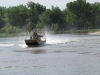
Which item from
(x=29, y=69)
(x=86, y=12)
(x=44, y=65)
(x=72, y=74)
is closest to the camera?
(x=72, y=74)

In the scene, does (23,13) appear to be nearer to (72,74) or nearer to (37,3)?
(37,3)

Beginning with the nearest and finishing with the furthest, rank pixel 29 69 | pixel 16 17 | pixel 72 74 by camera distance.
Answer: pixel 72 74
pixel 29 69
pixel 16 17

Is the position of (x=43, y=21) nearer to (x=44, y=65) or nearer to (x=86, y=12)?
(x=86, y=12)

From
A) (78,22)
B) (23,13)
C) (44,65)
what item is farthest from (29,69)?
(23,13)

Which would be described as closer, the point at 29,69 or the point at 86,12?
the point at 29,69

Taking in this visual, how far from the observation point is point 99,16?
155500 millimetres

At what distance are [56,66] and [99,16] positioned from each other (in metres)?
125

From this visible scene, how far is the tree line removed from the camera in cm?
15525

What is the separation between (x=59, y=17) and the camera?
158500 millimetres

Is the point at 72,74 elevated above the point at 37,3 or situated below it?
below

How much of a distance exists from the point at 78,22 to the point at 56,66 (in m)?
124

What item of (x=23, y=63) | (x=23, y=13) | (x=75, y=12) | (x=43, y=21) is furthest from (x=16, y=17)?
(x=23, y=63)

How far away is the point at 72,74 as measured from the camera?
27.9 m

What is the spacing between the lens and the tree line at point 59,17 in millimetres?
155250
